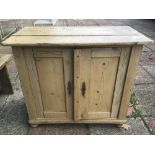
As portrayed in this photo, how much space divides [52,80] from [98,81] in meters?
0.44

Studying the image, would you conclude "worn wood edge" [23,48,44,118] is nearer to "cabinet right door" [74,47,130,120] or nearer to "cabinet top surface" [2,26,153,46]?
"cabinet top surface" [2,26,153,46]

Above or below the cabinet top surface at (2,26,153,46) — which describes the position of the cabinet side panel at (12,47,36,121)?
below

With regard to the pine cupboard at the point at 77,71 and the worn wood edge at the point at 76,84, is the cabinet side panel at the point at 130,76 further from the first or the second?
the worn wood edge at the point at 76,84

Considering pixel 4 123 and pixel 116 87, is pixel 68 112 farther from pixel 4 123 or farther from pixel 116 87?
pixel 4 123

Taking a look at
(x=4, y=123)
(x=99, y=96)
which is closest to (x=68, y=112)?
(x=99, y=96)

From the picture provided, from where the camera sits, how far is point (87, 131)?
77.9 inches

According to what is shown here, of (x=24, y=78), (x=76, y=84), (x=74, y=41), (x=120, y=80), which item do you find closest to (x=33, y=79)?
(x=24, y=78)

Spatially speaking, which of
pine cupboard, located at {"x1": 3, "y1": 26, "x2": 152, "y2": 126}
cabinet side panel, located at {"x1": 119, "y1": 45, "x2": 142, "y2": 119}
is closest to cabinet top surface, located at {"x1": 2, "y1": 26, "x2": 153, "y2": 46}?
pine cupboard, located at {"x1": 3, "y1": 26, "x2": 152, "y2": 126}

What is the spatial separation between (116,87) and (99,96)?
19 cm

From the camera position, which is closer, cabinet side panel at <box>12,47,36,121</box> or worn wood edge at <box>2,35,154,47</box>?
worn wood edge at <box>2,35,154,47</box>

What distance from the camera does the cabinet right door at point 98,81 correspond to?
1.51m

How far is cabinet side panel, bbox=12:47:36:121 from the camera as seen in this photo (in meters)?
1.52

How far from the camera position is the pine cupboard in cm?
146

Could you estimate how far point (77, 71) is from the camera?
1.58m
